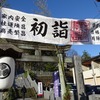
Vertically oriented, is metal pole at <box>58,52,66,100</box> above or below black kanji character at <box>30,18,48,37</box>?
below

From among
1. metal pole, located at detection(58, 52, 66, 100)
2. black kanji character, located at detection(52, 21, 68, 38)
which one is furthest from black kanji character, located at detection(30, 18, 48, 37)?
metal pole, located at detection(58, 52, 66, 100)

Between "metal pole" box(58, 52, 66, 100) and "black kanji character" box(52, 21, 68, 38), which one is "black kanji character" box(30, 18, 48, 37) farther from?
"metal pole" box(58, 52, 66, 100)

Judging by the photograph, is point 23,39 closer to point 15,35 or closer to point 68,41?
point 15,35

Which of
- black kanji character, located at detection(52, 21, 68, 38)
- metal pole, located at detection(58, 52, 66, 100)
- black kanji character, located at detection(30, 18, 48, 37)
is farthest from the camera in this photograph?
black kanji character, located at detection(52, 21, 68, 38)

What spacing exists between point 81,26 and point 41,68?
34.1 m

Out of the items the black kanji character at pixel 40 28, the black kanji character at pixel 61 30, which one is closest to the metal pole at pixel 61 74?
the black kanji character at pixel 61 30

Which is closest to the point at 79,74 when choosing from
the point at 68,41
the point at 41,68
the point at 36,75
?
the point at 68,41

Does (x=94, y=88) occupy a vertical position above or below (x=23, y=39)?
below

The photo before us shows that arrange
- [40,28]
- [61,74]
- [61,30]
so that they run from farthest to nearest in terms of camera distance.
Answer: [61,30], [61,74], [40,28]

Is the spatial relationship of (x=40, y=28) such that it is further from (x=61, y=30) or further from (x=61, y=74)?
(x=61, y=74)

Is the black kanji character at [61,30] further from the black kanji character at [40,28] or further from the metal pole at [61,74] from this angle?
the metal pole at [61,74]

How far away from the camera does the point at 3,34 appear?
25.8 ft

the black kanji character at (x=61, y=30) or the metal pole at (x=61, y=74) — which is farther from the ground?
the black kanji character at (x=61, y=30)

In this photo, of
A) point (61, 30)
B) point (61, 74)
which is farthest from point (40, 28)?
point (61, 74)
